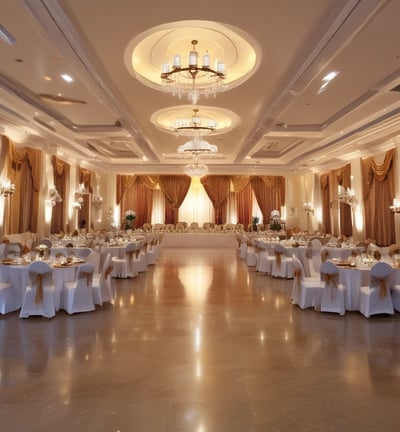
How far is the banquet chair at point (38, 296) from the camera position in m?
5.09

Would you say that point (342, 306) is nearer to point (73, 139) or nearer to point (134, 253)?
point (134, 253)

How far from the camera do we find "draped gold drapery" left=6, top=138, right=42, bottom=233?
920 centimetres

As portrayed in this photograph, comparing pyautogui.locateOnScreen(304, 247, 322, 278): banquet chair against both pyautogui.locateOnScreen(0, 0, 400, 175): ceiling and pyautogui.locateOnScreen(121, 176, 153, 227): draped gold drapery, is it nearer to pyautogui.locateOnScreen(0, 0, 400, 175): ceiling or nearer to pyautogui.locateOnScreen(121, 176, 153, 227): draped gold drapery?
pyautogui.locateOnScreen(0, 0, 400, 175): ceiling

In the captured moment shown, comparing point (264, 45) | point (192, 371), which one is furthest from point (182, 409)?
point (264, 45)

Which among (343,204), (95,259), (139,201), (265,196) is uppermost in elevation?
(265,196)

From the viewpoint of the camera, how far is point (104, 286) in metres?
6.00

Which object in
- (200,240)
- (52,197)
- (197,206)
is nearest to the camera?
(52,197)

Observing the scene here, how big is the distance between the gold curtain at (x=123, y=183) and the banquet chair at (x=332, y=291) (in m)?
14.1

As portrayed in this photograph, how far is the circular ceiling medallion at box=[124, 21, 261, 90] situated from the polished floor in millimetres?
4286

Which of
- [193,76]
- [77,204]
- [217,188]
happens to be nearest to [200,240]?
[217,188]

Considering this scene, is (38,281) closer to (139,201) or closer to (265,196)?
(139,201)

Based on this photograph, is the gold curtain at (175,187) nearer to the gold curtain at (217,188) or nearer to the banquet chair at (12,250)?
the gold curtain at (217,188)

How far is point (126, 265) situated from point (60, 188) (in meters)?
5.53

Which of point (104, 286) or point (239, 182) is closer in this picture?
point (104, 286)
